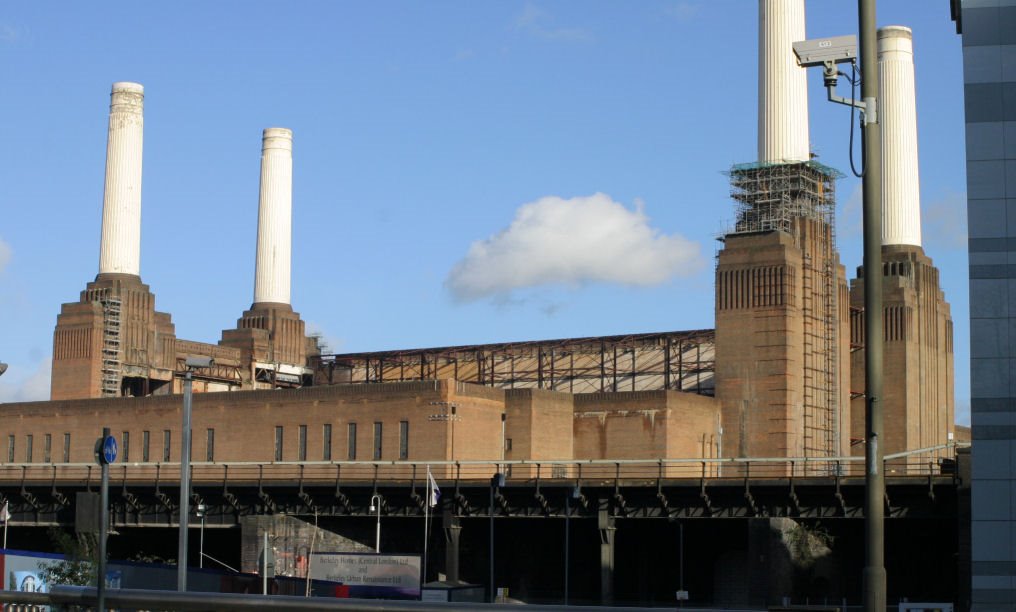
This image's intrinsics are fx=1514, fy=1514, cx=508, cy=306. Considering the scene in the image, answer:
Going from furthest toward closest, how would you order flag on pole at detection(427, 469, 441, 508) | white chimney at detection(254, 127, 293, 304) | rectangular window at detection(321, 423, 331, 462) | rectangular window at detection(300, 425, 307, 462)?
white chimney at detection(254, 127, 293, 304), rectangular window at detection(300, 425, 307, 462), rectangular window at detection(321, 423, 331, 462), flag on pole at detection(427, 469, 441, 508)

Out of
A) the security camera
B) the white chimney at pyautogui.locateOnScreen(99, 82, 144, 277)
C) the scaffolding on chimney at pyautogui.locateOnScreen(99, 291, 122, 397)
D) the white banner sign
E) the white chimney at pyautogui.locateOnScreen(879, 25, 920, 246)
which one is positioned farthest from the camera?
the white chimney at pyautogui.locateOnScreen(879, 25, 920, 246)

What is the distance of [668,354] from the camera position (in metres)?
99.6

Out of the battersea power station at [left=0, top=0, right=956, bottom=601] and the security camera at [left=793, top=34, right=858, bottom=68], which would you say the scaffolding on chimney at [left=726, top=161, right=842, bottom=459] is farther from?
the security camera at [left=793, top=34, right=858, bottom=68]

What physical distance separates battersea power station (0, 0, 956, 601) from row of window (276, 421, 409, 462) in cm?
13

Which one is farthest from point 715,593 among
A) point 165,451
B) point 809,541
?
point 165,451

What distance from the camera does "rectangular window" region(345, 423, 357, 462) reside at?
8664 centimetres

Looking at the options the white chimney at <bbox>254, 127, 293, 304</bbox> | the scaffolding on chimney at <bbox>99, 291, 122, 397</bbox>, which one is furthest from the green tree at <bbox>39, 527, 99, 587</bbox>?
the white chimney at <bbox>254, 127, 293, 304</bbox>

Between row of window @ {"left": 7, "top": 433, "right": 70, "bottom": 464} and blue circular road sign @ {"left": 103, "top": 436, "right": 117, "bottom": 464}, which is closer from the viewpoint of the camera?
blue circular road sign @ {"left": 103, "top": 436, "right": 117, "bottom": 464}

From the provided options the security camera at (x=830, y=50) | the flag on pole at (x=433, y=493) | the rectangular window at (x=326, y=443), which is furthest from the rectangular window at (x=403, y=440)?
the security camera at (x=830, y=50)

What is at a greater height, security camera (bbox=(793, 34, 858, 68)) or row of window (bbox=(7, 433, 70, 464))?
security camera (bbox=(793, 34, 858, 68))

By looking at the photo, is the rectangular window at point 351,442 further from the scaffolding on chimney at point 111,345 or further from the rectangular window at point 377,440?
the scaffolding on chimney at point 111,345

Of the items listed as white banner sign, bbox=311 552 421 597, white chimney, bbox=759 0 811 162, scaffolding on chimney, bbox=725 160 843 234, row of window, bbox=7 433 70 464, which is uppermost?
white chimney, bbox=759 0 811 162

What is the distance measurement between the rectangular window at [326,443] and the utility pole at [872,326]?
244 feet

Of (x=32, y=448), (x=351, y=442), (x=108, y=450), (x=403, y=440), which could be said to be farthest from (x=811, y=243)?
(x=108, y=450)
